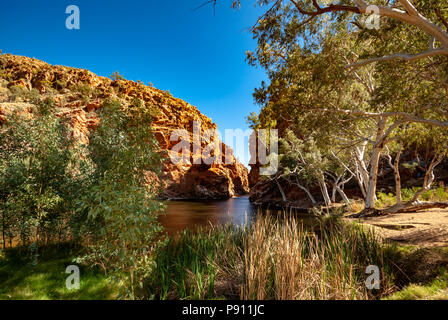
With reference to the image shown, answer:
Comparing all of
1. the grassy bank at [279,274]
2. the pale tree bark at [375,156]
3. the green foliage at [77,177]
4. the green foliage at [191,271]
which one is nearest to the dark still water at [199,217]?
the green foliage at [191,271]

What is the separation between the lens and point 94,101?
39969 mm

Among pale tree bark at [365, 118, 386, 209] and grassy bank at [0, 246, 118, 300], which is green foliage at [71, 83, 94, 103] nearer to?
grassy bank at [0, 246, 118, 300]

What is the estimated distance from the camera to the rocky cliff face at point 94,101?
34594mm

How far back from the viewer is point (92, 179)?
599 cm

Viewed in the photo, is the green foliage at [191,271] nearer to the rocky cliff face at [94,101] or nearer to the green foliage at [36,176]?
the green foliage at [36,176]

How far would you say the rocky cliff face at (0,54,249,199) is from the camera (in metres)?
34.6

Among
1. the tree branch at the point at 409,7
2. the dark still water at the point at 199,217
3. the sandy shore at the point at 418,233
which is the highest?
the tree branch at the point at 409,7

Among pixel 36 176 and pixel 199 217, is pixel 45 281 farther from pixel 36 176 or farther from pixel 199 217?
pixel 199 217

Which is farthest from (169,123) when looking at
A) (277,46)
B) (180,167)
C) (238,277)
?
(238,277)

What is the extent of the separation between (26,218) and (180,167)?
45.7 m

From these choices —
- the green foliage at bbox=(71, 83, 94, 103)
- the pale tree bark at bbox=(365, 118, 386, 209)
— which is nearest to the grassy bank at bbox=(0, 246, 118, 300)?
the pale tree bark at bbox=(365, 118, 386, 209)

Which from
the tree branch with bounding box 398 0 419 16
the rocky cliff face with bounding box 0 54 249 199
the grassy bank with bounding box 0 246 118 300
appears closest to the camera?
the tree branch with bounding box 398 0 419 16
